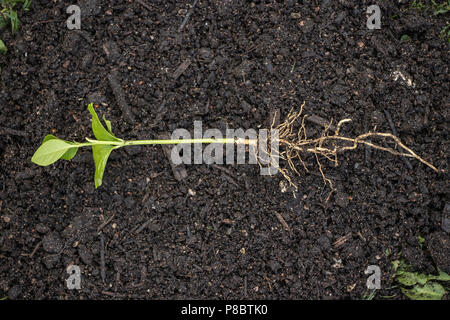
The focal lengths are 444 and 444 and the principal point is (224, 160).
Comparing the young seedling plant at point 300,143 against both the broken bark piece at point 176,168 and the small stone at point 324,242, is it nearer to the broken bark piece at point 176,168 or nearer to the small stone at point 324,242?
the broken bark piece at point 176,168

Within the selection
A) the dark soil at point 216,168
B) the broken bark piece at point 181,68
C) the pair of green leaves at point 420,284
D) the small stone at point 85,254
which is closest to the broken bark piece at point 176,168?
the dark soil at point 216,168

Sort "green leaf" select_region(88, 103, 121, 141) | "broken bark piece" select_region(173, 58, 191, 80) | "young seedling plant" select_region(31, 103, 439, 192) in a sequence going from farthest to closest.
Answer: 1. "broken bark piece" select_region(173, 58, 191, 80)
2. "young seedling plant" select_region(31, 103, 439, 192)
3. "green leaf" select_region(88, 103, 121, 141)

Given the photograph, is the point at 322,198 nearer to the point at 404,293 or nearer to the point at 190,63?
the point at 404,293

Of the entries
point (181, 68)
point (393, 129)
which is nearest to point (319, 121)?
point (393, 129)

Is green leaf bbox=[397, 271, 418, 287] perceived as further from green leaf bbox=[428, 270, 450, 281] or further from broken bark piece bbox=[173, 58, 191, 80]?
broken bark piece bbox=[173, 58, 191, 80]

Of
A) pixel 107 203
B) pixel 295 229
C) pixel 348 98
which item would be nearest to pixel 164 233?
pixel 107 203

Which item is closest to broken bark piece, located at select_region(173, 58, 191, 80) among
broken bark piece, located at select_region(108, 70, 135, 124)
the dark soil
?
the dark soil

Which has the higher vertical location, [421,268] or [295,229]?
[295,229]
